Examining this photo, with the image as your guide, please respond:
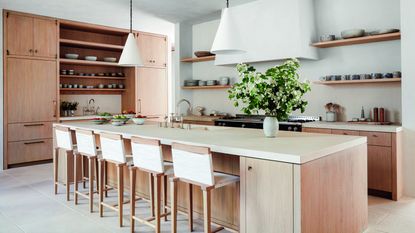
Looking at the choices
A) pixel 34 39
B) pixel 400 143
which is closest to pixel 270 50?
pixel 400 143

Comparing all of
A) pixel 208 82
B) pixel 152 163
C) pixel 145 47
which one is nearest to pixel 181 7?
pixel 208 82

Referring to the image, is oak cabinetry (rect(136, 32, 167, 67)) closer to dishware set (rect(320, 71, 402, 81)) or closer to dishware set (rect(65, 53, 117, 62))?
dishware set (rect(65, 53, 117, 62))

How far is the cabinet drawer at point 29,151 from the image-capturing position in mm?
5809

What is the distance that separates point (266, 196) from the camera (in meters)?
2.26

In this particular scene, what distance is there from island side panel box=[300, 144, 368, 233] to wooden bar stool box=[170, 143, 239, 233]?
2.00 ft

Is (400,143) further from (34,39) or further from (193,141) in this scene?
(34,39)

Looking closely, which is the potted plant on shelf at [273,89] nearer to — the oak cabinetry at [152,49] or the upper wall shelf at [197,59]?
the upper wall shelf at [197,59]

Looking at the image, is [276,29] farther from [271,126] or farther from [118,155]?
[118,155]

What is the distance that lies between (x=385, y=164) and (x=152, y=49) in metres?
5.49

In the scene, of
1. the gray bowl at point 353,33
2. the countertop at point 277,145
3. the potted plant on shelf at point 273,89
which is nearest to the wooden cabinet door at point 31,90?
the countertop at point 277,145

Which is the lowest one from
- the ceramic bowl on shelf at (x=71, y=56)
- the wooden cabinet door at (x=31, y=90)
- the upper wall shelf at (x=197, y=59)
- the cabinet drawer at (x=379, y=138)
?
the cabinet drawer at (x=379, y=138)

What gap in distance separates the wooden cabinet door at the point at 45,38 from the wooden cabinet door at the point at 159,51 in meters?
2.21

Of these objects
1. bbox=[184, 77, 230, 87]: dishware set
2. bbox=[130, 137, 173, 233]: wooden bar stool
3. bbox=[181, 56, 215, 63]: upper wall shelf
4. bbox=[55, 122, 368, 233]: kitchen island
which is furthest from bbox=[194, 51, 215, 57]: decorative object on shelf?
bbox=[130, 137, 173, 233]: wooden bar stool

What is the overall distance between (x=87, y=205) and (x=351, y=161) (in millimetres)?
2821
